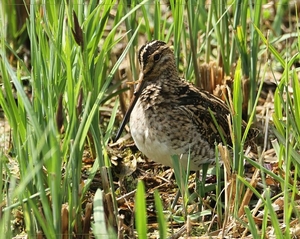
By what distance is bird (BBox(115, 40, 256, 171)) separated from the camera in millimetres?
3646

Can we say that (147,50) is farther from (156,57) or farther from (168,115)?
(168,115)

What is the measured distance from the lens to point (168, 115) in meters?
3.72

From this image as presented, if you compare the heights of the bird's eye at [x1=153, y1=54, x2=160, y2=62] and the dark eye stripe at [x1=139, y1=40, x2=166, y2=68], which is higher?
the dark eye stripe at [x1=139, y1=40, x2=166, y2=68]

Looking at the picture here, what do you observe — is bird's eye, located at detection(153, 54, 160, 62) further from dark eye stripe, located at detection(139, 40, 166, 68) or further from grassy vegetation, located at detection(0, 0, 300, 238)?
grassy vegetation, located at detection(0, 0, 300, 238)

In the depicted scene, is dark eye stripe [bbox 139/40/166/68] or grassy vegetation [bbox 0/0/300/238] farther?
dark eye stripe [bbox 139/40/166/68]

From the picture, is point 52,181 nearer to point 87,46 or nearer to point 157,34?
point 87,46

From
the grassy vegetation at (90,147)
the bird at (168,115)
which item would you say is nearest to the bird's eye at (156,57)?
the bird at (168,115)

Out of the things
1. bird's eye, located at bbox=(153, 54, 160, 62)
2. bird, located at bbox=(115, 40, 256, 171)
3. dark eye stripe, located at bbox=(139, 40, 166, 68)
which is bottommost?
bird, located at bbox=(115, 40, 256, 171)

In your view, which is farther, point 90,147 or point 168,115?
point 90,147

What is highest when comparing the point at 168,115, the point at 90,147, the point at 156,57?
the point at 156,57

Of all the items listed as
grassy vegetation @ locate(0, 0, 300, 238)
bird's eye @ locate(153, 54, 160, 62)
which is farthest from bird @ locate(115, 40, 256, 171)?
grassy vegetation @ locate(0, 0, 300, 238)

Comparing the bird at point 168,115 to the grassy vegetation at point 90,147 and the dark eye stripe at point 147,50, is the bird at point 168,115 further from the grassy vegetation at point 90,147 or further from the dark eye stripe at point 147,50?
the grassy vegetation at point 90,147

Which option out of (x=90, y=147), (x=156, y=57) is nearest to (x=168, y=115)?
(x=156, y=57)

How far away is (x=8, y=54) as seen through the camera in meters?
4.86
